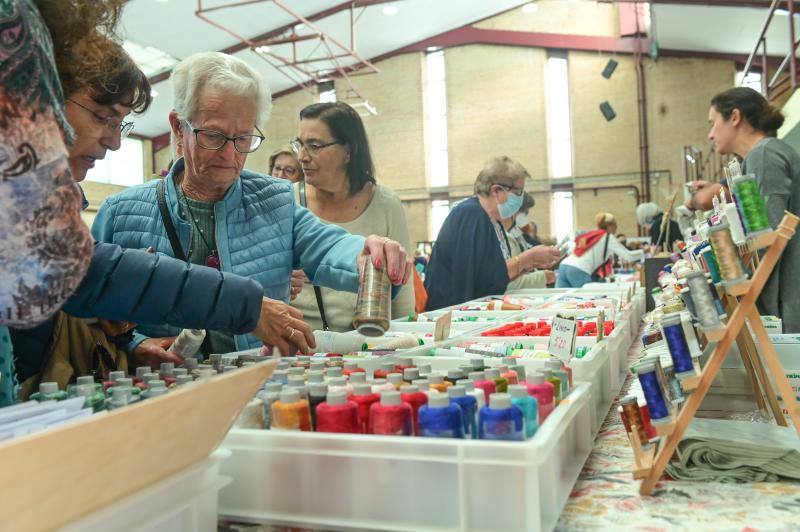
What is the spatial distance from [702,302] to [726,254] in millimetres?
112

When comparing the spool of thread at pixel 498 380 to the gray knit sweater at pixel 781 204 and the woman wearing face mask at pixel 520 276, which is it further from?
the woman wearing face mask at pixel 520 276

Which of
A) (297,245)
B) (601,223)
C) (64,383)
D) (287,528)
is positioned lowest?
(287,528)

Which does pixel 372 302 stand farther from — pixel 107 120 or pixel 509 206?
pixel 509 206

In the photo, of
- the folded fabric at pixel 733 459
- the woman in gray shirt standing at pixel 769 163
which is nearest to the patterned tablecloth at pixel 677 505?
the folded fabric at pixel 733 459

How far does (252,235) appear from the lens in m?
1.86

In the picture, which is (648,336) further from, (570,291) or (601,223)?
(601,223)

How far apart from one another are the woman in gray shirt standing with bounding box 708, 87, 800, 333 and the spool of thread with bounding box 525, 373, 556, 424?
81.6 inches

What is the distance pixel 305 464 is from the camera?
88 cm

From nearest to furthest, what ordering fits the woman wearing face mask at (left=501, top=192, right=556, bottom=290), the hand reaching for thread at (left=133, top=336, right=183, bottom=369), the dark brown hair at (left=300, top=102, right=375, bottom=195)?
the hand reaching for thread at (left=133, top=336, right=183, bottom=369)
the dark brown hair at (left=300, top=102, right=375, bottom=195)
the woman wearing face mask at (left=501, top=192, right=556, bottom=290)

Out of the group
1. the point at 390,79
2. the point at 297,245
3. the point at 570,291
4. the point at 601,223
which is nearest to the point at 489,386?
the point at 297,245

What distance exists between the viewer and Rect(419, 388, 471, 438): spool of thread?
83 cm

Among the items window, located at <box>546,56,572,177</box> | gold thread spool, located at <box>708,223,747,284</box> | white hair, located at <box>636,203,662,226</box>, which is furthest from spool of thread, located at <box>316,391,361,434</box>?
window, located at <box>546,56,572,177</box>

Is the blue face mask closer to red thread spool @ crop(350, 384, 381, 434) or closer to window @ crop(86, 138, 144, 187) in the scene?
red thread spool @ crop(350, 384, 381, 434)

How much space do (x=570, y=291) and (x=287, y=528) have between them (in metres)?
2.96
